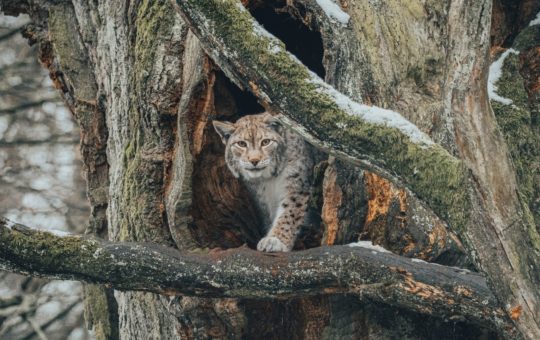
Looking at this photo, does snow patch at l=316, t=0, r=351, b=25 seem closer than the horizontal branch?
No

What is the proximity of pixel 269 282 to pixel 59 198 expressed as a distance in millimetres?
5547

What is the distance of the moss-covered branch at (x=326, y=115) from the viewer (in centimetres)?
365

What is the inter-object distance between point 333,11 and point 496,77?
1368 mm

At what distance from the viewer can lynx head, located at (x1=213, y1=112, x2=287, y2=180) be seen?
5766mm

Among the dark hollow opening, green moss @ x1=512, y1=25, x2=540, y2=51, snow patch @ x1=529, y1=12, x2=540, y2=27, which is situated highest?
the dark hollow opening

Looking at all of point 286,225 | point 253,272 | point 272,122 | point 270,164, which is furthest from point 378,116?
point 272,122

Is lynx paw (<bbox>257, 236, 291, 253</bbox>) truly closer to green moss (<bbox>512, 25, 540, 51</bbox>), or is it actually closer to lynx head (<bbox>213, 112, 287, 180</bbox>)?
lynx head (<bbox>213, 112, 287, 180</bbox>)

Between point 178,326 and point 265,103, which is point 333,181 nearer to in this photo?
point 265,103

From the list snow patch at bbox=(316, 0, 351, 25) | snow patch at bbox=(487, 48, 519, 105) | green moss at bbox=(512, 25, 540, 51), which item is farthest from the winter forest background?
snow patch at bbox=(316, 0, 351, 25)

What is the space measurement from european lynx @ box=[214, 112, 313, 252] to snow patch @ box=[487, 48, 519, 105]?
1148mm

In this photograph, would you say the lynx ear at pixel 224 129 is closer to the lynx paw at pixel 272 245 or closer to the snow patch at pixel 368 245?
the lynx paw at pixel 272 245

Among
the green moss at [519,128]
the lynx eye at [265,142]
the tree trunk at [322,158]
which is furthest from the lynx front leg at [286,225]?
the green moss at [519,128]

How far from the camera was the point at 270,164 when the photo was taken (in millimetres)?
6004

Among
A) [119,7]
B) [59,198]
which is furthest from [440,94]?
[59,198]
